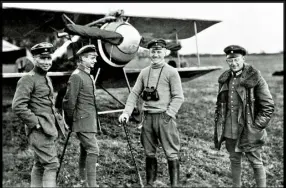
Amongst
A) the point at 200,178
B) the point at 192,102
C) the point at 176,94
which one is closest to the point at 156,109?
the point at 176,94

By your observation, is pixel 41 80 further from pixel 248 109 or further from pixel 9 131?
pixel 9 131

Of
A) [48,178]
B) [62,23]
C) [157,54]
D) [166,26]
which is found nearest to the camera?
[48,178]

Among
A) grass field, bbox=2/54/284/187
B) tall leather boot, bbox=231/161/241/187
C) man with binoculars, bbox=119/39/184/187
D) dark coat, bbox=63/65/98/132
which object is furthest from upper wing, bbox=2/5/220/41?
tall leather boot, bbox=231/161/241/187

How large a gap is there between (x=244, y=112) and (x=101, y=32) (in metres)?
3.39

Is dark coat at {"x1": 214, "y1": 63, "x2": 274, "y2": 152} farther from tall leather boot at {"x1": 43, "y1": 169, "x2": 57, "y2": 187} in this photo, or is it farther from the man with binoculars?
tall leather boot at {"x1": 43, "y1": 169, "x2": 57, "y2": 187}

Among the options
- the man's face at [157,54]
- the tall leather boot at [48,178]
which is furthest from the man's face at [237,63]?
the tall leather boot at [48,178]

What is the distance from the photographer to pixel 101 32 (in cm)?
597

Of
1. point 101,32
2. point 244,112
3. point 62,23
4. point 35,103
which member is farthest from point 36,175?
point 62,23

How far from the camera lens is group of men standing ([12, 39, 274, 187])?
3.39 metres

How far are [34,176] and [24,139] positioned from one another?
3484 millimetres

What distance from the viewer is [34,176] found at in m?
3.46

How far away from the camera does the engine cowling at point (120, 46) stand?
689 centimetres

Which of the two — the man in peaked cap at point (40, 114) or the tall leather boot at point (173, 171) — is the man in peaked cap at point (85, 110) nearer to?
the man in peaked cap at point (40, 114)

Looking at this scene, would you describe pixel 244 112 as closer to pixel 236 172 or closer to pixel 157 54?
pixel 236 172
